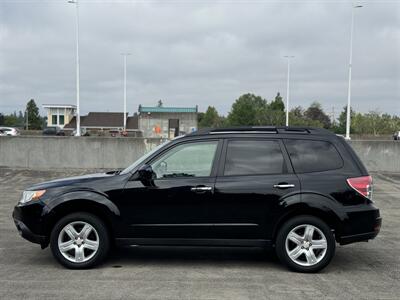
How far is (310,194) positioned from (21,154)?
1409 centimetres

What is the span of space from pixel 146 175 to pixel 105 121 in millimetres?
87739

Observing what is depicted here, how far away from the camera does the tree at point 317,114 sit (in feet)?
340

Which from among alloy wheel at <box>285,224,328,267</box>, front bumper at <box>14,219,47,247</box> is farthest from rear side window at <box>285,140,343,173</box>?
front bumper at <box>14,219,47,247</box>

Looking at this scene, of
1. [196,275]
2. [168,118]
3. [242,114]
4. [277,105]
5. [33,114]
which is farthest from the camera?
[33,114]

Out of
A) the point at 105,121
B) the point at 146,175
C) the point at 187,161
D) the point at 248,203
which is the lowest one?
the point at 248,203

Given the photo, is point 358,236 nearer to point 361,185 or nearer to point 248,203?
point 361,185

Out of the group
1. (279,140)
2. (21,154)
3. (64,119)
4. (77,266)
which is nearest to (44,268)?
(77,266)

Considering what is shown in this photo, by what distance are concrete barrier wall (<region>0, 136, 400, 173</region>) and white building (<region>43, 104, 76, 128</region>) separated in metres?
78.0

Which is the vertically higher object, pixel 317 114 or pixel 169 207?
pixel 317 114

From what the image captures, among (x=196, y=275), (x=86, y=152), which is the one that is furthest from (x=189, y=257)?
(x=86, y=152)

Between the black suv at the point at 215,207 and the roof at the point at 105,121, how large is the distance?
8293 centimetres

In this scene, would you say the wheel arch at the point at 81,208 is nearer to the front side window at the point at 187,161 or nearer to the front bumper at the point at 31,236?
the front bumper at the point at 31,236

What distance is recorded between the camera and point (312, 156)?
20.1ft

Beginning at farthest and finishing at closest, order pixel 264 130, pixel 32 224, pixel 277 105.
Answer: pixel 277 105 < pixel 264 130 < pixel 32 224
